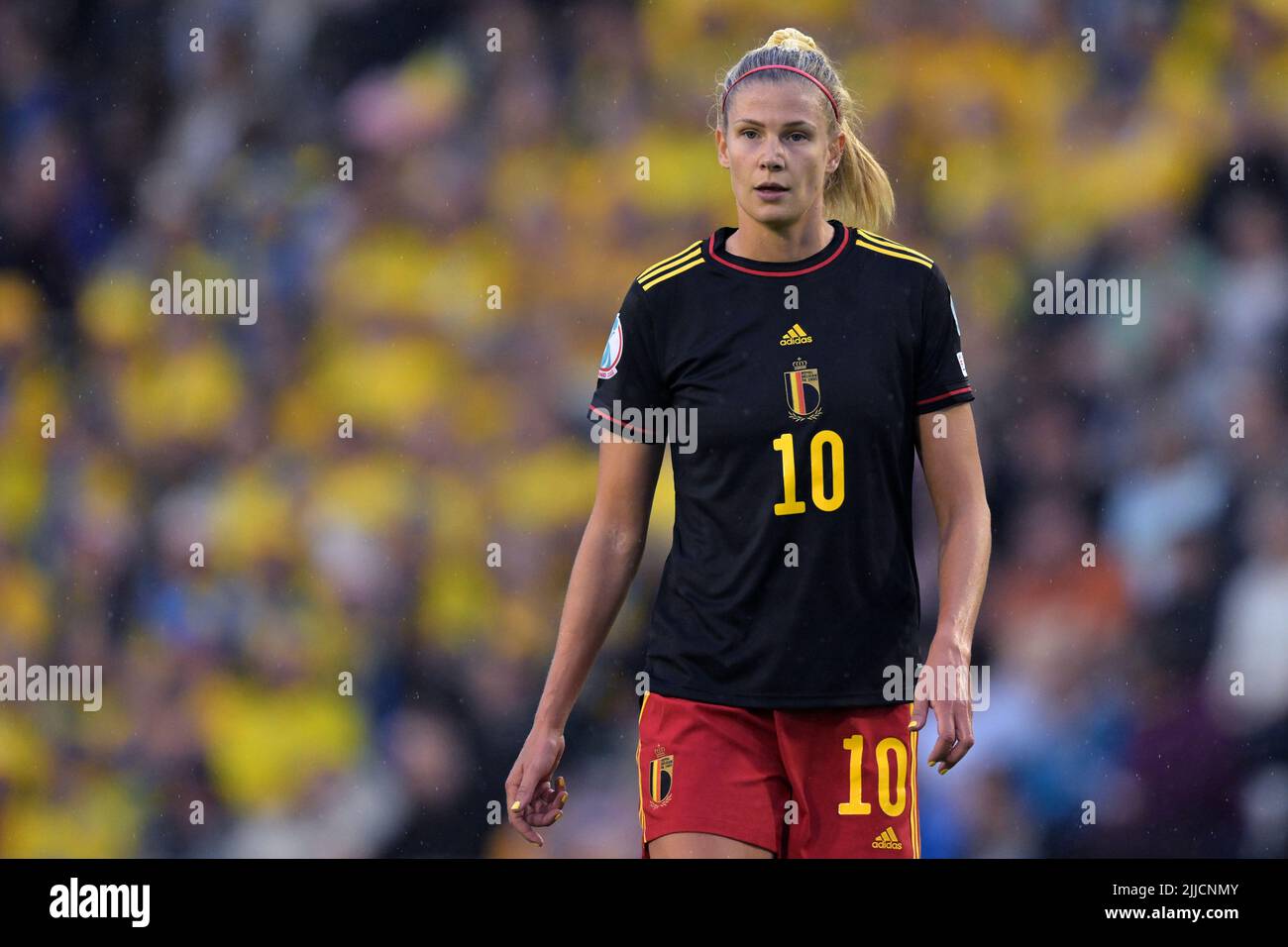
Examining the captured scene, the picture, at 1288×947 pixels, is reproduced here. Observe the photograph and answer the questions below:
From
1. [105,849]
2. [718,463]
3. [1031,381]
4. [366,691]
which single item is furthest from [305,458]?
[718,463]

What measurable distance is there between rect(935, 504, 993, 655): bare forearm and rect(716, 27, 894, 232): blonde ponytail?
2.21 ft

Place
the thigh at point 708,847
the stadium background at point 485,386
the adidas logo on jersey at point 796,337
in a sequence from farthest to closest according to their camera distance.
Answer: the stadium background at point 485,386 < the adidas logo on jersey at point 796,337 < the thigh at point 708,847

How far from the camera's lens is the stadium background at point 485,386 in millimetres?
4855

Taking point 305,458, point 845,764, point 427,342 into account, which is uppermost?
point 427,342

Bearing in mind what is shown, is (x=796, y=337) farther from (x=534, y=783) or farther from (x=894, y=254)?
(x=534, y=783)

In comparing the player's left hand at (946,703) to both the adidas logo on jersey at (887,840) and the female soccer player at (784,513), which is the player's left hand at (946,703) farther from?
the adidas logo on jersey at (887,840)

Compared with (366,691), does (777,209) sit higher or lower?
higher

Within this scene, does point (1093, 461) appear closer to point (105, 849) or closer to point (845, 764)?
point (845, 764)

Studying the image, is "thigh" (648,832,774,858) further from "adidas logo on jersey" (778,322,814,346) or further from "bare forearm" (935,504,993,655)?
"adidas logo on jersey" (778,322,814,346)

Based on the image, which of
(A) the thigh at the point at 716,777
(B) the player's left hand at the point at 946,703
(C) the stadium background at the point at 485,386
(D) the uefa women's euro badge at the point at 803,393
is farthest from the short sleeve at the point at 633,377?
(C) the stadium background at the point at 485,386

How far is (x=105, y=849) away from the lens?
490 cm

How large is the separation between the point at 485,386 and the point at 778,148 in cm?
236

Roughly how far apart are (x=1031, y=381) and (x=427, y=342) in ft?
5.91

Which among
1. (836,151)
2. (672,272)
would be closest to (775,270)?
(672,272)
